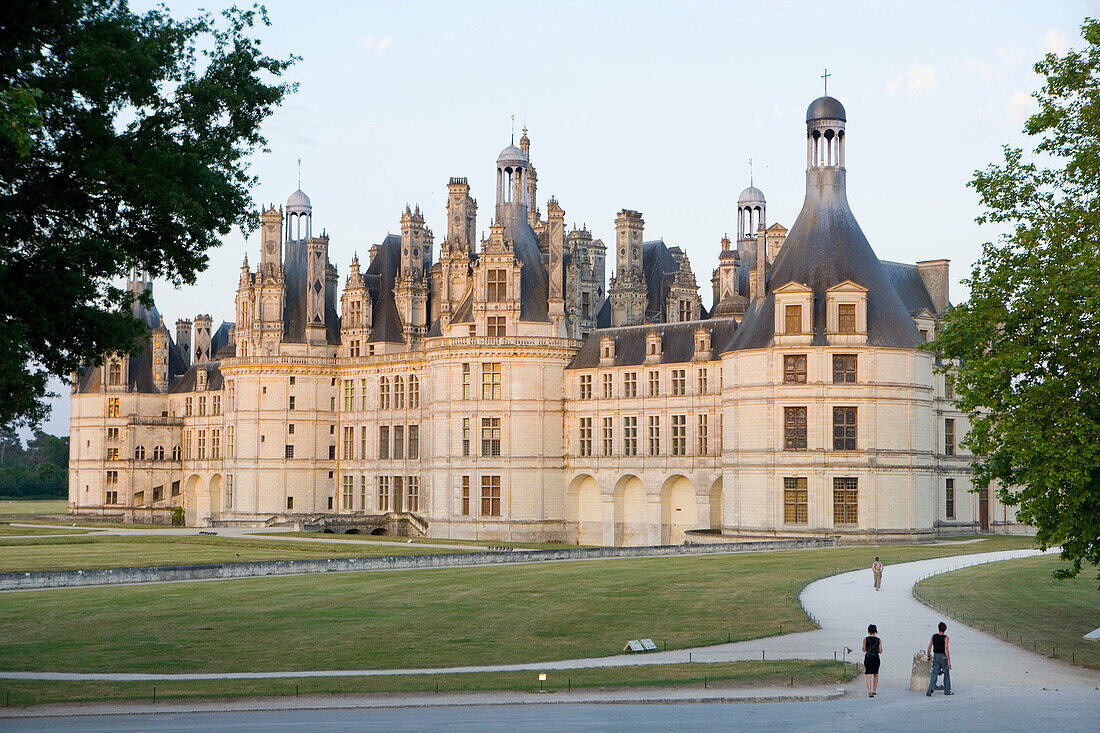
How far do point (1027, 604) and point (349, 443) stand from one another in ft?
190

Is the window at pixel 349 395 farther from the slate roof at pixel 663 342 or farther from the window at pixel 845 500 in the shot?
the window at pixel 845 500

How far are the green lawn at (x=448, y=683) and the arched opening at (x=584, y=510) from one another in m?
49.0

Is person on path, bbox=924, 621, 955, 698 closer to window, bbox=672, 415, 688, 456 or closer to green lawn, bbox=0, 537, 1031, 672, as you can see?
green lawn, bbox=0, 537, 1031, 672

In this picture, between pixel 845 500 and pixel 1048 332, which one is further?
pixel 845 500

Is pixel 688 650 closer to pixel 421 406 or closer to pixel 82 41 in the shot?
pixel 82 41

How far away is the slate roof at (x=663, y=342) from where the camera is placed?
71.6m

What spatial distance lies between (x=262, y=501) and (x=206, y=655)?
60.0 m

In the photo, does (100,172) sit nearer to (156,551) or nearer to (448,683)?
(448,683)

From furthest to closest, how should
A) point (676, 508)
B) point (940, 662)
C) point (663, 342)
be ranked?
1. point (663, 342)
2. point (676, 508)
3. point (940, 662)

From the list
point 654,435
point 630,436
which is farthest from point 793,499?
point 630,436

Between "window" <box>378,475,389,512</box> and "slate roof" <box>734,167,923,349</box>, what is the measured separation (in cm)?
2778

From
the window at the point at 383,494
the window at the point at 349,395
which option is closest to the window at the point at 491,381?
the window at the point at 383,494

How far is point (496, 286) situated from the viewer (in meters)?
76.6

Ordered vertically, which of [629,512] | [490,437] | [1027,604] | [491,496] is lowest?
[1027,604]
